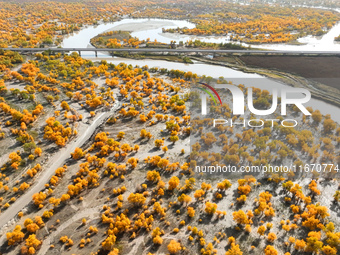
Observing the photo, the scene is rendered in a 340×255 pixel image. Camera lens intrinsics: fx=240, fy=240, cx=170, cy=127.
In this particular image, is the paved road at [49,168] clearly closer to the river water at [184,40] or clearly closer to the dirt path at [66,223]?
the dirt path at [66,223]

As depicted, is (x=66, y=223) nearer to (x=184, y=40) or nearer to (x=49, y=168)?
(x=49, y=168)

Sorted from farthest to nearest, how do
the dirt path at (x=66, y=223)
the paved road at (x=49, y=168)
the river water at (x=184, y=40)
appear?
the river water at (x=184, y=40) → the paved road at (x=49, y=168) → the dirt path at (x=66, y=223)

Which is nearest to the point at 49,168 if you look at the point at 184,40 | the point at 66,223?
the point at 66,223

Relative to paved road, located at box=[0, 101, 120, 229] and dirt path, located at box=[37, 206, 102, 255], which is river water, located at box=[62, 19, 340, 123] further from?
dirt path, located at box=[37, 206, 102, 255]

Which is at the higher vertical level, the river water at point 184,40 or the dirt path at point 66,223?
the river water at point 184,40

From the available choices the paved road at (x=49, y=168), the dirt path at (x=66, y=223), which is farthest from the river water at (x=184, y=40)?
the dirt path at (x=66, y=223)

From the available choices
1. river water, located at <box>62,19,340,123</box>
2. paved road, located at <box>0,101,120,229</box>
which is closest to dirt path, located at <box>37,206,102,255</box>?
paved road, located at <box>0,101,120,229</box>

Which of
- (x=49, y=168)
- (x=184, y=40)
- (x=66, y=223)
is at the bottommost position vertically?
(x=66, y=223)
